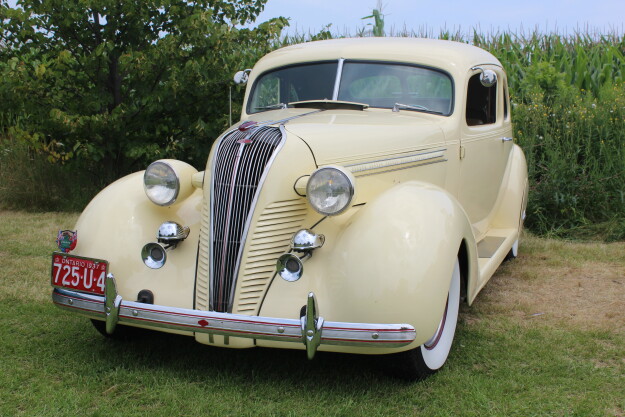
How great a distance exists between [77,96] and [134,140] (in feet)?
2.77

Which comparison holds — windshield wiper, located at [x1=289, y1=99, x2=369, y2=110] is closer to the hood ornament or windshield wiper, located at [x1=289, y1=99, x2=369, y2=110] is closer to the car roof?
the car roof

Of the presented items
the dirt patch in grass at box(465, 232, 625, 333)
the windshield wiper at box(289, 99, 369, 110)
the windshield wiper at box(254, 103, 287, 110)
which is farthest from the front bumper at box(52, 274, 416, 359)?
the windshield wiper at box(254, 103, 287, 110)

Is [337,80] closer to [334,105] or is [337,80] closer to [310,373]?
[334,105]

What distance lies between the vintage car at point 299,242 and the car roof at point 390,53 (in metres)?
0.35

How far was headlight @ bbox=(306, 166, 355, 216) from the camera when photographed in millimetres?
2943

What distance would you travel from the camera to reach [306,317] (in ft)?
8.98

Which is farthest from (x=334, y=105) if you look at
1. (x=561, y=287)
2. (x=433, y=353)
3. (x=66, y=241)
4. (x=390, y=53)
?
(x=561, y=287)

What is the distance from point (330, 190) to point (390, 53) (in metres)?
1.65

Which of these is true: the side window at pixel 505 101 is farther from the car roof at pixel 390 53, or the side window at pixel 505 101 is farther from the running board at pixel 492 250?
the running board at pixel 492 250

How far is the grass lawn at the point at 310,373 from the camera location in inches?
116

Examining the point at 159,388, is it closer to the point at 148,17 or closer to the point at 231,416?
the point at 231,416

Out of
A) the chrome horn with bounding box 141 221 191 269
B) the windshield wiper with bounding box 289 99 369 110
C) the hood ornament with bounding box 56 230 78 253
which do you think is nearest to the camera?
the chrome horn with bounding box 141 221 191 269

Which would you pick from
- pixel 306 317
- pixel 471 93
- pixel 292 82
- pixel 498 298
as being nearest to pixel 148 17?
pixel 292 82

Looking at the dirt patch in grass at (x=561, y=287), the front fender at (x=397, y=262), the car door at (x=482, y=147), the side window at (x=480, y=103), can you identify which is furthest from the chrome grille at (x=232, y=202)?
the dirt patch in grass at (x=561, y=287)
